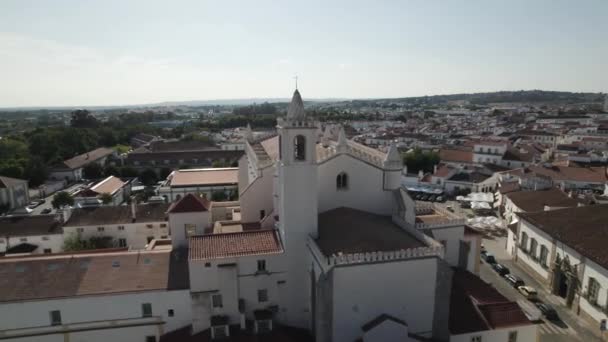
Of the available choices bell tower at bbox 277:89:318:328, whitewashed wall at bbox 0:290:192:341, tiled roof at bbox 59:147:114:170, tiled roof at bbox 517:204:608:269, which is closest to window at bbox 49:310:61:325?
whitewashed wall at bbox 0:290:192:341

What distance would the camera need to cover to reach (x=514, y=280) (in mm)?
30141

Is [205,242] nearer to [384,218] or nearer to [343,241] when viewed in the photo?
[343,241]

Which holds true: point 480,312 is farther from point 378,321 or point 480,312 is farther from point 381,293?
point 378,321

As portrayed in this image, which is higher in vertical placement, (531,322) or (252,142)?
(252,142)

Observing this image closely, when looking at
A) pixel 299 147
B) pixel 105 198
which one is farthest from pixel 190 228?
pixel 105 198

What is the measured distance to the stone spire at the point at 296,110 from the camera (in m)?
21.5

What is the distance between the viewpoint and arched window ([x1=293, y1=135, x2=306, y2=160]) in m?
21.4

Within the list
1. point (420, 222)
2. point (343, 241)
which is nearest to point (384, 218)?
point (420, 222)

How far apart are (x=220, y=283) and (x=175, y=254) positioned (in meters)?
4.95

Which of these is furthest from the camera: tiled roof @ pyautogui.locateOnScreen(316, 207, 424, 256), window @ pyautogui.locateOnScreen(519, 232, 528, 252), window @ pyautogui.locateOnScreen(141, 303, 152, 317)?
window @ pyautogui.locateOnScreen(519, 232, 528, 252)

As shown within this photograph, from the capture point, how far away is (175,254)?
24203mm

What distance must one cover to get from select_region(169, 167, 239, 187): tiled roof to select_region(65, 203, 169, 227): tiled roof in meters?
13.6

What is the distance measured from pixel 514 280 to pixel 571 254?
16.7 ft

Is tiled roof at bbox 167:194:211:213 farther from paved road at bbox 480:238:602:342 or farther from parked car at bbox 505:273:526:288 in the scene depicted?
parked car at bbox 505:273:526:288
